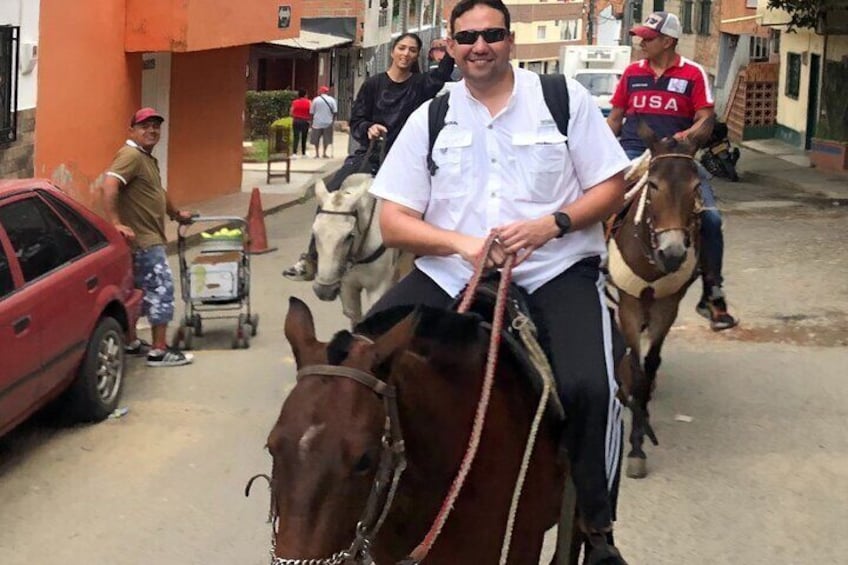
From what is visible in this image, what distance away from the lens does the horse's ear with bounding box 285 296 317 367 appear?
3.09 m

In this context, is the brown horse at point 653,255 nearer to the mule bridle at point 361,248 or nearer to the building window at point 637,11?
the mule bridle at point 361,248

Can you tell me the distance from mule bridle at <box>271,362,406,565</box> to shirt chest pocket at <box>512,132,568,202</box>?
1.14 m

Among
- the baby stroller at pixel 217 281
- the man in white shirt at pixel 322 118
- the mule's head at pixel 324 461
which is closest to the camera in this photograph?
the mule's head at pixel 324 461

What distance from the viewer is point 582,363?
12.7 ft

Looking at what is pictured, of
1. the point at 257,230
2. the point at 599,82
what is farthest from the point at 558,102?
the point at 599,82

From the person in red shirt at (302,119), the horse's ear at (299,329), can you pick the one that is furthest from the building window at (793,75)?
the horse's ear at (299,329)

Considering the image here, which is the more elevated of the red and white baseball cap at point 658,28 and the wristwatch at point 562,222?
the red and white baseball cap at point 658,28

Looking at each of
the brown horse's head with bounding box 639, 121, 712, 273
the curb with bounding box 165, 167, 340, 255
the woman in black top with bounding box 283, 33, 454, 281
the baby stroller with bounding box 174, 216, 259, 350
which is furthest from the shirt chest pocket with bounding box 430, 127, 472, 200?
the curb with bounding box 165, 167, 340, 255

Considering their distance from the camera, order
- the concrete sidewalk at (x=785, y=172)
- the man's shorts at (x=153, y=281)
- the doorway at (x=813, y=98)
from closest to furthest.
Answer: the man's shorts at (x=153, y=281) → the concrete sidewalk at (x=785, y=172) → the doorway at (x=813, y=98)

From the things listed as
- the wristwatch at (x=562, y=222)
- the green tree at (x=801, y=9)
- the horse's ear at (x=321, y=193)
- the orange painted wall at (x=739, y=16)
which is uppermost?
the orange painted wall at (x=739, y=16)

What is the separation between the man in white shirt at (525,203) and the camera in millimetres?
3881

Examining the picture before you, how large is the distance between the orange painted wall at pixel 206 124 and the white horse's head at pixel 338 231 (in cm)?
1182

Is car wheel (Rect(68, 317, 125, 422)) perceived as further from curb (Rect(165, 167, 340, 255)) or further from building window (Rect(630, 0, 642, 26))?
building window (Rect(630, 0, 642, 26))

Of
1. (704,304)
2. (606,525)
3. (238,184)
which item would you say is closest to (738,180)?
(238,184)
